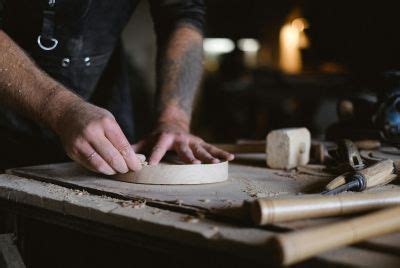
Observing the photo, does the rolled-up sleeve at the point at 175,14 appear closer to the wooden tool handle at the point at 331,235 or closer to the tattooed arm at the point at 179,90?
the tattooed arm at the point at 179,90

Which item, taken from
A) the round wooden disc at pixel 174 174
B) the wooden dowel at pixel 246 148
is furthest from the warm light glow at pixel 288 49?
the round wooden disc at pixel 174 174

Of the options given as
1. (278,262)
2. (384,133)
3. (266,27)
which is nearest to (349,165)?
(384,133)

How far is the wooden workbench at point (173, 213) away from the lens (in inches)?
34.3

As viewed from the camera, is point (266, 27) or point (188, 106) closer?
point (188, 106)

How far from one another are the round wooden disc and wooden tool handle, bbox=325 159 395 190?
0.36 metres

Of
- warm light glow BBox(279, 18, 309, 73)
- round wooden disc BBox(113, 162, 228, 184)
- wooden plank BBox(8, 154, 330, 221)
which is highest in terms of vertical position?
warm light glow BBox(279, 18, 309, 73)

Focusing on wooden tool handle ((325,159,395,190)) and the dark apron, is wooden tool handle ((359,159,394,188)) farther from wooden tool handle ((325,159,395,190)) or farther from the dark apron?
the dark apron

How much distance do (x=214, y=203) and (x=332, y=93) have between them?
544cm

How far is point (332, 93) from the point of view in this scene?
20.5ft

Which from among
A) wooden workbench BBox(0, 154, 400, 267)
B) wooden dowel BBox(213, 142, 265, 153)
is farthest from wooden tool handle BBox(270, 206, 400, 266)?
wooden dowel BBox(213, 142, 265, 153)

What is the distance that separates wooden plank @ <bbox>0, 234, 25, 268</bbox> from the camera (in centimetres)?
124

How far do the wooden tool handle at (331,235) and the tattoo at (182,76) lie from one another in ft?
4.29

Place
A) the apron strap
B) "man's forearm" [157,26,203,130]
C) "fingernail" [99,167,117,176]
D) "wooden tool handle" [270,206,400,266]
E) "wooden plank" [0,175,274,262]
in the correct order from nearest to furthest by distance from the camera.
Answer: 1. "wooden tool handle" [270,206,400,266]
2. "wooden plank" [0,175,274,262]
3. "fingernail" [99,167,117,176]
4. the apron strap
5. "man's forearm" [157,26,203,130]

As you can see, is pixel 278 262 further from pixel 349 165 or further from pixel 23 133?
pixel 23 133
